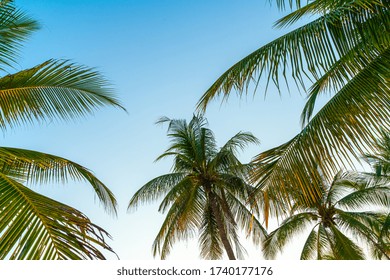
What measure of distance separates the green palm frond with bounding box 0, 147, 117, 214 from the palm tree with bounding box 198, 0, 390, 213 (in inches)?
92.7

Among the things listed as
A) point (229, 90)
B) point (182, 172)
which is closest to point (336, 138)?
point (229, 90)

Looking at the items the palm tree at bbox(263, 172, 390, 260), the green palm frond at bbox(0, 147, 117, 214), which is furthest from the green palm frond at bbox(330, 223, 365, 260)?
the green palm frond at bbox(0, 147, 117, 214)

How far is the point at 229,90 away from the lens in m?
4.18

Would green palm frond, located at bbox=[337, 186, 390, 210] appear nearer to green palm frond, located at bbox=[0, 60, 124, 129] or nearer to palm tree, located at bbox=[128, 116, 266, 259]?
palm tree, located at bbox=[128, 116, 266, 259]

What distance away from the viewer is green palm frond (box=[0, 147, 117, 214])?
394 centimetres

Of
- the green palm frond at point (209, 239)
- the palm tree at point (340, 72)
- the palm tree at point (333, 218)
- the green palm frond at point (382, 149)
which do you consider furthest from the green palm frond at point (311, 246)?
the palm tree at point (340, 72)

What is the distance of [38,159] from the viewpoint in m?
3.74

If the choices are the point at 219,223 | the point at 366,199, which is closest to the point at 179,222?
the point at 219,223

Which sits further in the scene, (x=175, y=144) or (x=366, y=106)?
(x=175, y=144)

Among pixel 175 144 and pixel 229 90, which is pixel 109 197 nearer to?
pixel 229 90

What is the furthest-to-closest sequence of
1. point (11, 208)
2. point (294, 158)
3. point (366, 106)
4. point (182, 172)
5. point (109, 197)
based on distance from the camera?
point (182, 172) < point (109, 197) < point (294, 158) < point (366, 106) < point (11, 208)

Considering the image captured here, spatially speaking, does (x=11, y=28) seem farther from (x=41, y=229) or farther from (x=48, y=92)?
(x=41, y=229)

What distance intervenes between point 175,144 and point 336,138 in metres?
10.7

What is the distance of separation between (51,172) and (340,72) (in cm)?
386
